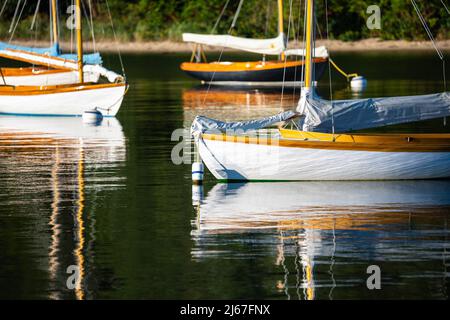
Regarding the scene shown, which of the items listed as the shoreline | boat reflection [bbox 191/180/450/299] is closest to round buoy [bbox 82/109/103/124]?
boat reflection [bbox 191/180/450/299]

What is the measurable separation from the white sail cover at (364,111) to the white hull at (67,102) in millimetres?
20170

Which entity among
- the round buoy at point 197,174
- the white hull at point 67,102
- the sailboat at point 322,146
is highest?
the white hull at point 67,102

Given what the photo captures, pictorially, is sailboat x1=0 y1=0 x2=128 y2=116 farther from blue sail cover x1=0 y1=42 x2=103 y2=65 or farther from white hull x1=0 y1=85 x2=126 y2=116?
blue sail cover x1=0 y1=42 x2=103 y2=65

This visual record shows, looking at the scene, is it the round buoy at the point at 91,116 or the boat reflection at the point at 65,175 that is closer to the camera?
the boat reflection at the point at 65,175

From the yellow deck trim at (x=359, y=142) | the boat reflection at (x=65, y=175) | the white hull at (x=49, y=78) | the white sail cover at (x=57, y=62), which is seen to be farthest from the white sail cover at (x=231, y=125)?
the white hull at (x=49, y=78)

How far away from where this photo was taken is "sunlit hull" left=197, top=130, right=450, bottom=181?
3148 cm

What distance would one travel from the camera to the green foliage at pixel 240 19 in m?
119

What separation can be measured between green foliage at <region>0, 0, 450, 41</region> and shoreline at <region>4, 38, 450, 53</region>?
2.44 feet

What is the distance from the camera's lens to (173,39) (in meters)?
123

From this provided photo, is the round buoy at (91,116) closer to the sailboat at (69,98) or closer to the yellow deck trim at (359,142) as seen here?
the sailboat at (69,98)

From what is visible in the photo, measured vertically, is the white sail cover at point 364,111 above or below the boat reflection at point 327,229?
above

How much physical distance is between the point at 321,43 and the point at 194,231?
297ft

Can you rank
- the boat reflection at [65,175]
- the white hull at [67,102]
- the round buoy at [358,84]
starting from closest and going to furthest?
the boat reflection at [65,175] < the white hull at [67,102] < the round buoy at [358,84]

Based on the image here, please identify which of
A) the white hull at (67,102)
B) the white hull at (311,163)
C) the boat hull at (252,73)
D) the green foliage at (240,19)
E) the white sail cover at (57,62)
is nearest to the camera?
the white hull at (311,163)
